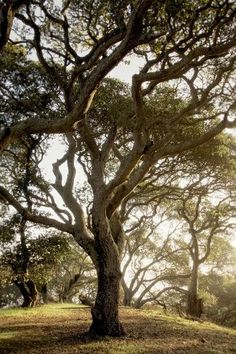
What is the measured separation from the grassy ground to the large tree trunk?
0.46m

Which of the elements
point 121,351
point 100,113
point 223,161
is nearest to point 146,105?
point 100,113

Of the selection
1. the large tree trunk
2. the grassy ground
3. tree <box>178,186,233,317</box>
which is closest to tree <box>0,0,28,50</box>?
the large tree trunk

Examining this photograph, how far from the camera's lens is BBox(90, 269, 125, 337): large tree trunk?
44.4 feet

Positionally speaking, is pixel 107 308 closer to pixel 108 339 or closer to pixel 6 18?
pixel 108 339

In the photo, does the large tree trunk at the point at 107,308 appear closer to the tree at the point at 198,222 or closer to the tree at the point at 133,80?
the tree at the point at 133,80

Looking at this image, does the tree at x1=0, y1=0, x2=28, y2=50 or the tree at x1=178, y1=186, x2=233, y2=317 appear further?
the tree at x1=178, y1=186, x2=233, y2=317

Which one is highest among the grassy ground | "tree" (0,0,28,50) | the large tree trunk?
"tree" (0,0,28,50)

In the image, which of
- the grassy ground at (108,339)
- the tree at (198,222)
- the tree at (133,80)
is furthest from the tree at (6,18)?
the tree at (198,222)

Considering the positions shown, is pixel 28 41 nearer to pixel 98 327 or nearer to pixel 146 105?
pixel 146 105

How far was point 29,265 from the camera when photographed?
21328mm

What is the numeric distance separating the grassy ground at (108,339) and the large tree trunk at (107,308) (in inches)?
18.1

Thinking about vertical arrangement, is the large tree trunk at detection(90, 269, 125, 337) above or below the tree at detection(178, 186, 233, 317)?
below

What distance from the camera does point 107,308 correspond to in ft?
44.7

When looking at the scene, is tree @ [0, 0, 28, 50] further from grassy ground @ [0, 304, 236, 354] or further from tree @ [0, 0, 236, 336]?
grassy ground @ [0, 304, 236, 354]
